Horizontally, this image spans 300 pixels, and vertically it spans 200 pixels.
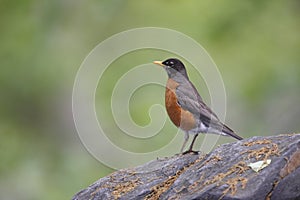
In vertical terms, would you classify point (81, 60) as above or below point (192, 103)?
above

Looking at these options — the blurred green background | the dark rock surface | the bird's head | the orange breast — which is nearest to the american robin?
the orange breast

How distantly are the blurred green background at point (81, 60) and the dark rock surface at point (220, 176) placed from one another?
14.5 feet

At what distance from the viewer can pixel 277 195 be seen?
4.52m

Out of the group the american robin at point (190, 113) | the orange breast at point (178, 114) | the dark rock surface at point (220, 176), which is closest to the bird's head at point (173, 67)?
the american robin at point (190, 113)

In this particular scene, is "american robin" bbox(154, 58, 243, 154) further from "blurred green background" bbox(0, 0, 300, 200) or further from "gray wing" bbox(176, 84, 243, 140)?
"blurred green background" bbox(0, 0, 300, 200)

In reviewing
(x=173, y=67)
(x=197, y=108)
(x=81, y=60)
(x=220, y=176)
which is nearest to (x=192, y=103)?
(x=197, y=108)

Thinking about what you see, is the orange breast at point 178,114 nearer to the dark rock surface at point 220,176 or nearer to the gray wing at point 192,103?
the gray wing at point 192,103

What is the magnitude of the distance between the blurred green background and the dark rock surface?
4.41 metres

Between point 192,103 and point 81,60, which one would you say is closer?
point 192,103

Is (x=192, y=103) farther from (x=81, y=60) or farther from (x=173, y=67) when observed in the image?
(x=81, y=60)

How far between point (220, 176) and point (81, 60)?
28.6 ft

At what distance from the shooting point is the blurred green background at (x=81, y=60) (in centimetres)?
1038

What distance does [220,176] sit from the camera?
489cm

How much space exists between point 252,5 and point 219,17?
0.53 meters
